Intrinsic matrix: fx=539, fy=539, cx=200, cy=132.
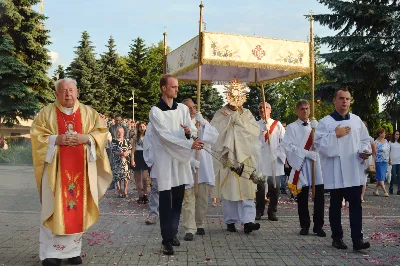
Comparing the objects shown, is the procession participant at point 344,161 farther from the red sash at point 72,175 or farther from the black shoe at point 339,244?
the red sash at point 72,175

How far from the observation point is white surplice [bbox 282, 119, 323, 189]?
27.5ft

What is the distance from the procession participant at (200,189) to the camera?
786 cm

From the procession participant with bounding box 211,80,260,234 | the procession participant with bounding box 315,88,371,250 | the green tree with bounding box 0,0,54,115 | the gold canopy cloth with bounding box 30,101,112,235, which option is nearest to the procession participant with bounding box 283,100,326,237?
the procession participant with bounding box 211,80,260,234

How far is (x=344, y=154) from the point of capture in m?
7.12

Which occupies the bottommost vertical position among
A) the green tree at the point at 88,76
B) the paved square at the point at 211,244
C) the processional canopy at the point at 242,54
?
the paved square at the point at 211,244

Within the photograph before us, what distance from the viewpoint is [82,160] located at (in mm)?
6527

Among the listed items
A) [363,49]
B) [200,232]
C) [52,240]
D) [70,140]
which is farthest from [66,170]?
[363,49]

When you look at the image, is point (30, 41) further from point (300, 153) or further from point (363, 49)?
point (300, 153)

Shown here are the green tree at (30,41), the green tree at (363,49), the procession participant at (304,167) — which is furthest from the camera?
the green tree at (30,41)

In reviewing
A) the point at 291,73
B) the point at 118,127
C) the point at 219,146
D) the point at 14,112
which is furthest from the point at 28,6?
the point at 219,146

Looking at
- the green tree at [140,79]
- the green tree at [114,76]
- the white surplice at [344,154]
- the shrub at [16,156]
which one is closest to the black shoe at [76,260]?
the white surplice at [344,154]

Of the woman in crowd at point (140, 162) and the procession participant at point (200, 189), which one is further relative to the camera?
the woman in crowd at point (140, 162)

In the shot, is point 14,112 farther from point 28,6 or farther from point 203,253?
point 203,253

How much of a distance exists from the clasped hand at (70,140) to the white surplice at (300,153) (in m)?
3.51
